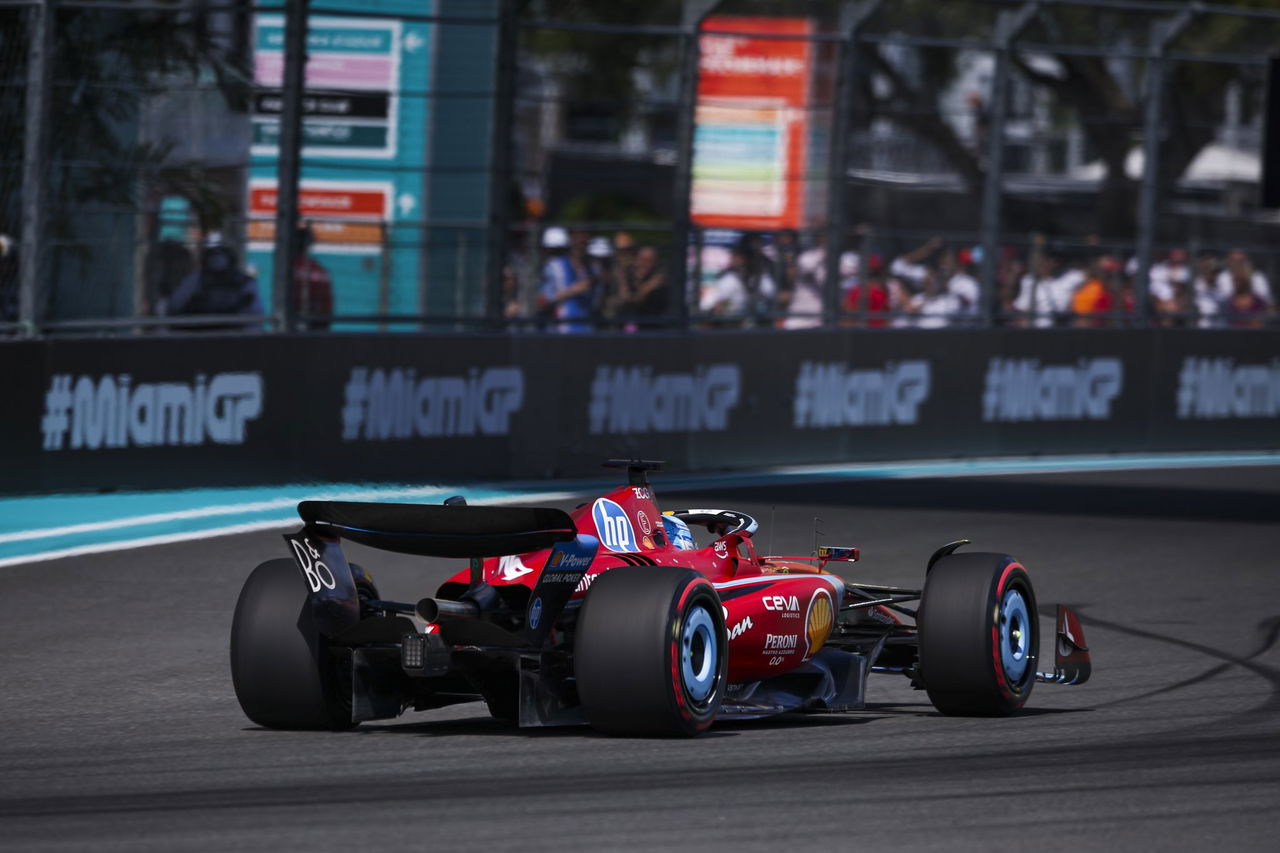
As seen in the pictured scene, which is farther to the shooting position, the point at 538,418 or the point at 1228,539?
the point at 538,418

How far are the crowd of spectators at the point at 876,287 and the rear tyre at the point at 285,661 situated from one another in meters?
8.86

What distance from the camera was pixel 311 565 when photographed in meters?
6.95

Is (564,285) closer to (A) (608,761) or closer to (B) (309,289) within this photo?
(B) (309,289)

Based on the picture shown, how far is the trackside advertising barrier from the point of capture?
44.7 feet

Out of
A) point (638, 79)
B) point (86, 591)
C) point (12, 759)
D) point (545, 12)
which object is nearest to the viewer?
point (12, 759)

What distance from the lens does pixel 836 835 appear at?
5602 millimetres

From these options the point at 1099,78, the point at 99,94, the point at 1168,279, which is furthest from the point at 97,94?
the point at 1168,279

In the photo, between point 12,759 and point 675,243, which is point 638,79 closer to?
point 675,243

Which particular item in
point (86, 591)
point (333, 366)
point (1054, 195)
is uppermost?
point (1054, 195)

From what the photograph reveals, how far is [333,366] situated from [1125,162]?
900cm

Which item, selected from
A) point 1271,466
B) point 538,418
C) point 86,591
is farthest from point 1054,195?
point 86,591

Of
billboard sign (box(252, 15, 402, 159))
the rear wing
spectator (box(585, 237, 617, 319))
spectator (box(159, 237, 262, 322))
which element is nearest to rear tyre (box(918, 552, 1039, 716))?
the rear wing

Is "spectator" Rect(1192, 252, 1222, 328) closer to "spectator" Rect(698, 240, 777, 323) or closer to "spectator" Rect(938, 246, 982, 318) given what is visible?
"spectator" Rect(938, 246, 982, 318)

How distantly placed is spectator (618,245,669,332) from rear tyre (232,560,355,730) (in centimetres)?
966
